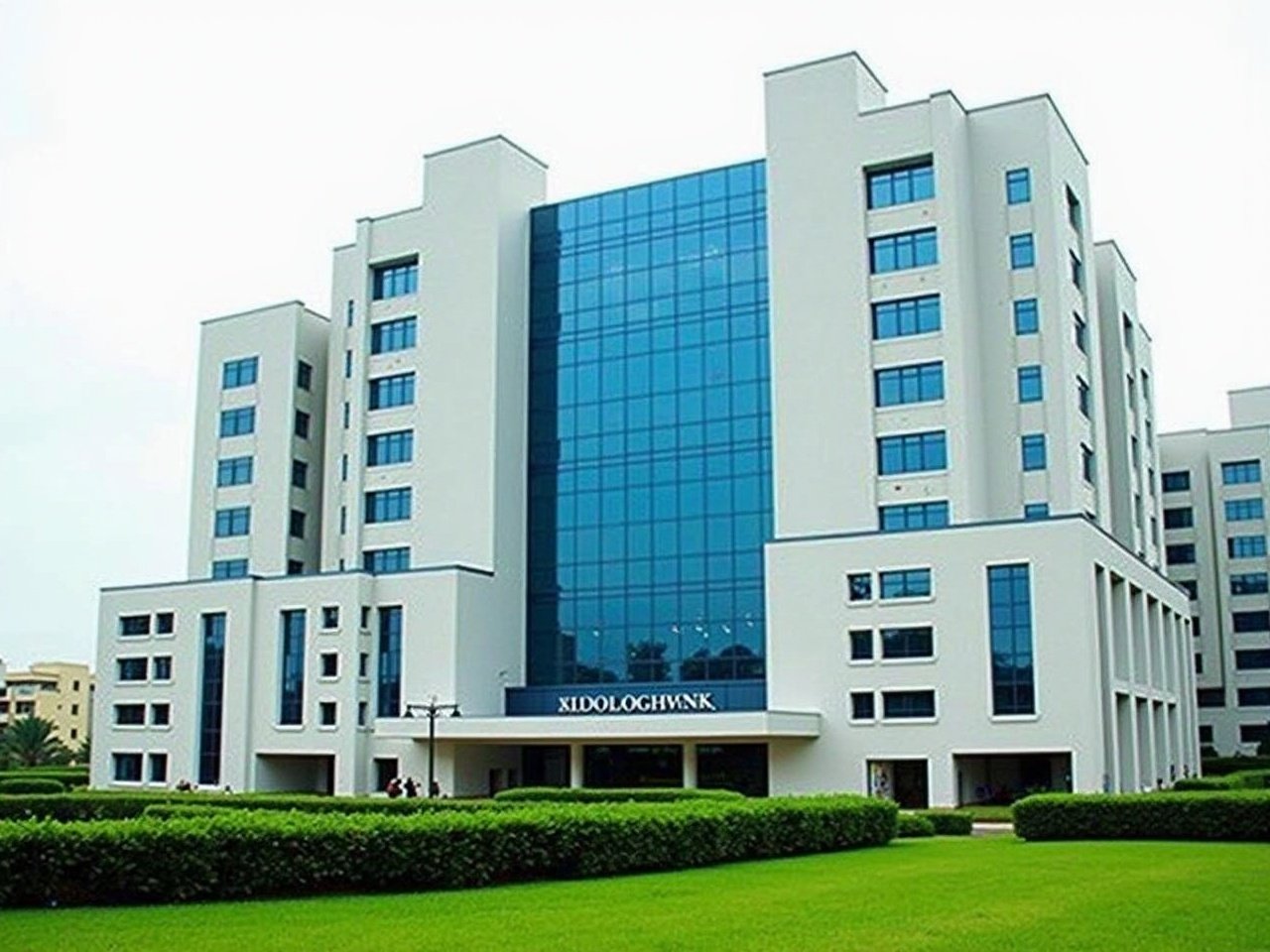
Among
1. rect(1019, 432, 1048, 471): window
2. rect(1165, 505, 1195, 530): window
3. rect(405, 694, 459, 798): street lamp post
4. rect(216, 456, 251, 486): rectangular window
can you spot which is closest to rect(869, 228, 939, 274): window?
rect(1019, 432, 1048, 471): window

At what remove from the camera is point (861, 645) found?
45750 millimetres

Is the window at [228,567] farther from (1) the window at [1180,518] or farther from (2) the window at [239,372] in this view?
(1) the window at [1180,518]

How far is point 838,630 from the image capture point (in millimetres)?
46094

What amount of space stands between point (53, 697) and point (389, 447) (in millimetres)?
83322

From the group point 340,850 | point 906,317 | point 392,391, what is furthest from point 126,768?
point 340,850

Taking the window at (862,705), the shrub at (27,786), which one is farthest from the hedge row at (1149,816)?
the shrub at (27,786)

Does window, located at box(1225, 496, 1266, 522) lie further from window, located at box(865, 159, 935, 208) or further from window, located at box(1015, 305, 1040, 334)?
window, located at box(865, 159, 935, 208)

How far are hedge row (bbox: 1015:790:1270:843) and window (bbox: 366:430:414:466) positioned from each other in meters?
34.5

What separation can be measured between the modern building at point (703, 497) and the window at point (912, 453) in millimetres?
133

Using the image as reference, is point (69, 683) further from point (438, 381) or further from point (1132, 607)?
point (1132, 607)

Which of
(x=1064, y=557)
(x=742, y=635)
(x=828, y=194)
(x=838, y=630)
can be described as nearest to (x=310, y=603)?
(x=742, y=635)

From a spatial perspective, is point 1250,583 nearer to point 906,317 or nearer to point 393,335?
point 906,317

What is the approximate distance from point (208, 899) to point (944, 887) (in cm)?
896

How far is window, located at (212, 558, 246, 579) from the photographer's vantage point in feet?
202
